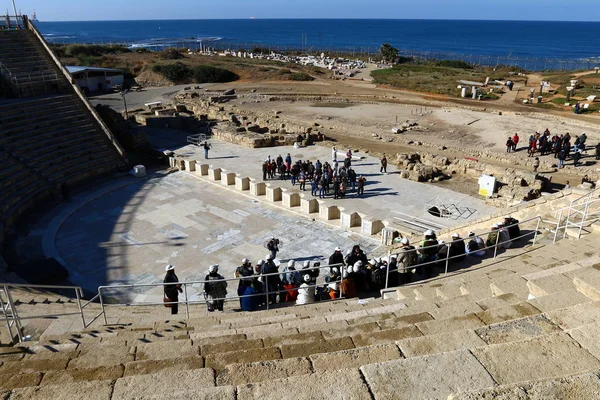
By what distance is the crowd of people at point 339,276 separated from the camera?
34.0 feet

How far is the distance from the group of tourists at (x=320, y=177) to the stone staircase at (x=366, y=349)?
10217mm

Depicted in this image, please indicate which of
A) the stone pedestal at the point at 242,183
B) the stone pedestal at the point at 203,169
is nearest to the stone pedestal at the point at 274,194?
the stone pedestal at the point at 242,183

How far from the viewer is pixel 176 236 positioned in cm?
1667

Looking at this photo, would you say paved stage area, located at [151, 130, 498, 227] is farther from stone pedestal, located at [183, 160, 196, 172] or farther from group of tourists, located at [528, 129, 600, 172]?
group of tourists, located at [528, 129, 600, 172]

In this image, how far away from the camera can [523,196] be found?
19188mm

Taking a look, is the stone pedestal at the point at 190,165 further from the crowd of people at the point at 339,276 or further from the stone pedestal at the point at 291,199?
the crowd of people at the point at 339,276

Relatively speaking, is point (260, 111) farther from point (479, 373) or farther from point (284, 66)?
point (479, 373)

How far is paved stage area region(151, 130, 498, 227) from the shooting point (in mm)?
18578

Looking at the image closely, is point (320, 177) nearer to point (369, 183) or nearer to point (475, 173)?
point (369, 183)

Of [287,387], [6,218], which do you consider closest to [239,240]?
[6,218]

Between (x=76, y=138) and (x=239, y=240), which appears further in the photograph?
(x=76, y=138)

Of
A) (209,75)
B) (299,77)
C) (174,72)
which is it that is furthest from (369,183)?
(174,72)

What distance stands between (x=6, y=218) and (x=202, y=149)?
12.5m

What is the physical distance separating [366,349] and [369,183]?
54.6 ft
